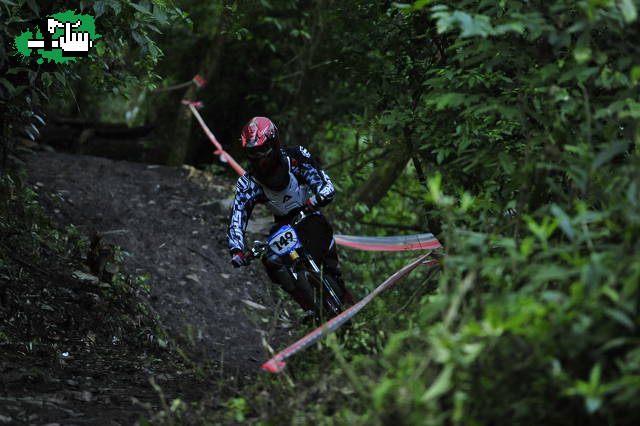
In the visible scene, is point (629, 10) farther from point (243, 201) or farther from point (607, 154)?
point (243, 201)

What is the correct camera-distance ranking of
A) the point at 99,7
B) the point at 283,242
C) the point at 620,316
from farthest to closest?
the point at 283,242
the point at 99,7
the point at 620,316

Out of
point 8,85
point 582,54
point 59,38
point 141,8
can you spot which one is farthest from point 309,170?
point 582,54

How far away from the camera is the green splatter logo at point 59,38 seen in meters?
6.40

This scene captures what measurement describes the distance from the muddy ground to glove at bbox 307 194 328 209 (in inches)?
36.8

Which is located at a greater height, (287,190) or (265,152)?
(265,152)

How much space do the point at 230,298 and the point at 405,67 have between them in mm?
4328

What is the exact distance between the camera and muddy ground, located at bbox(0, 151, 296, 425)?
5.36m

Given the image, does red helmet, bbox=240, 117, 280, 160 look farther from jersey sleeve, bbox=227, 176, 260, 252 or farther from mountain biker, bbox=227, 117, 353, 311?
jersey sleeve, bbox=227, 176, 260, 252

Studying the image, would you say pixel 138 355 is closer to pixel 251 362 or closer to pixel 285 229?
pixel 251 362

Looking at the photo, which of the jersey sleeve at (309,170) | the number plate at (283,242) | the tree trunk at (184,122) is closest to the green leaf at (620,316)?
the number plate at (283,242)

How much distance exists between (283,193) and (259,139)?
1.96ft

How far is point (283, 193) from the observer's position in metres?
6.75

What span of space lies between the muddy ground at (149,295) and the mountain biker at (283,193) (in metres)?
0.77

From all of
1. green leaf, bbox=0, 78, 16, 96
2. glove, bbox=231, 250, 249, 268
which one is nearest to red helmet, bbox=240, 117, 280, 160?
glove, bbox=231, 250, 249, 268
